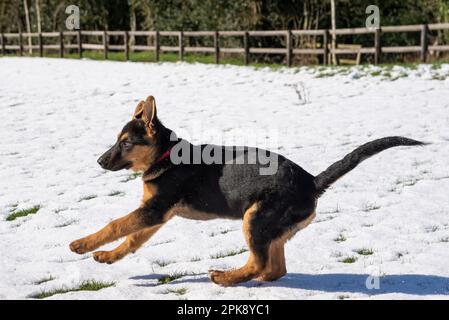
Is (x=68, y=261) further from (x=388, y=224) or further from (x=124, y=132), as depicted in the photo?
(x=388, y=224)

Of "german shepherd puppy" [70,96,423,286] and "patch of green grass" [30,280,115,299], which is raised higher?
"german shepherd puppy" [70,96,423,286]

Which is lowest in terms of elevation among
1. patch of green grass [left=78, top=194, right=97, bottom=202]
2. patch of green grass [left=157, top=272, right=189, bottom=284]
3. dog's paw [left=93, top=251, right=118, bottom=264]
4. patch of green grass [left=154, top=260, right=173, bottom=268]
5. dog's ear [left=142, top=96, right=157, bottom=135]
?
patch of green grass [left=78, top=194, right=97, bottom=202]

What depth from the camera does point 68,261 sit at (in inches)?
201

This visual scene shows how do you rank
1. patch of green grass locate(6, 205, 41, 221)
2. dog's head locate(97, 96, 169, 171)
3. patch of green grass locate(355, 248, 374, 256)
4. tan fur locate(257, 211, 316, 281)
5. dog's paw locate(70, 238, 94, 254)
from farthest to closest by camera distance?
patch of green grass locate(6, 205, 41, 221) → patch of green grass locate(355, 248, 374, 256) → dog's head locate(97, 96, 169, 171) → dog's paw locate(70, 238, 94, 254) → tan fur locate(257, 211, 316, 281)

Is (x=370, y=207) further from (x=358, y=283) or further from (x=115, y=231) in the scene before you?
(x=115, y=231)

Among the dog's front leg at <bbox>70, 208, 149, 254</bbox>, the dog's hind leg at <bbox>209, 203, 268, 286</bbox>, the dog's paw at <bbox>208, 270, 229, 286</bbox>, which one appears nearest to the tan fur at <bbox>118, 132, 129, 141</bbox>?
the dog's front leg at <bbox>70, 208, 149, 254</bbox>

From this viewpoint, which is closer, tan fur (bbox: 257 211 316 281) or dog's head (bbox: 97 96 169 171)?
tan fur (bbox: 257 211 316 281)

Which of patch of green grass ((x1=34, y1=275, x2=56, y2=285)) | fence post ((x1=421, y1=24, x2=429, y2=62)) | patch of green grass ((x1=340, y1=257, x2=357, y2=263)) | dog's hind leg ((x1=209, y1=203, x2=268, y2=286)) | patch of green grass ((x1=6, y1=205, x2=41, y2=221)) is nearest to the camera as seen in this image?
dog's hind leg ((x1=209, y1=203, x2=268, y2=286))

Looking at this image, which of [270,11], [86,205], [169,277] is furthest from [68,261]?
[270,11]

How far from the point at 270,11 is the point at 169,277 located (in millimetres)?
24388

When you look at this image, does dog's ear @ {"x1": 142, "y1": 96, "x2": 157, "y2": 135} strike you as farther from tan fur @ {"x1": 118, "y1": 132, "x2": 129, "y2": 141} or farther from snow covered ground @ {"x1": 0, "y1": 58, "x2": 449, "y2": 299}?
snow covered ground @ {"x1": 0, "y1": 58, "x2": 449, "y2": 299}

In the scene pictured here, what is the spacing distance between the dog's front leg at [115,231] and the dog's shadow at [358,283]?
0.45 m

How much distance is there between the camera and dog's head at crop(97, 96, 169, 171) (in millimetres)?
4375

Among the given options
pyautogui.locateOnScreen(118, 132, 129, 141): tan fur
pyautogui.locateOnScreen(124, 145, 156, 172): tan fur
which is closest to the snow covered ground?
pyautogui.locateOnScreen(124, 145, 156, 172): tan fur
